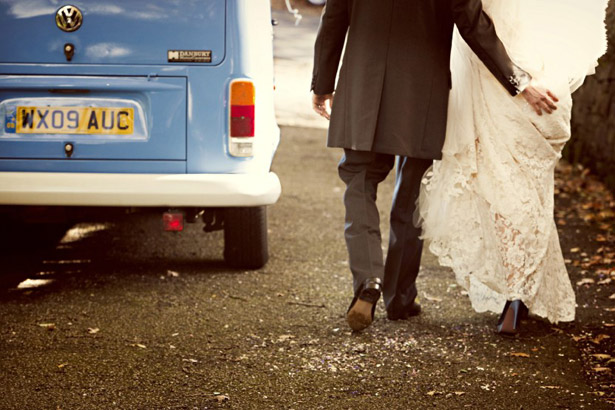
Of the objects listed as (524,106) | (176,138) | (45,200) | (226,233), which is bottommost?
(226,233)

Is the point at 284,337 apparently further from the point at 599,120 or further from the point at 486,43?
the point at 599,120

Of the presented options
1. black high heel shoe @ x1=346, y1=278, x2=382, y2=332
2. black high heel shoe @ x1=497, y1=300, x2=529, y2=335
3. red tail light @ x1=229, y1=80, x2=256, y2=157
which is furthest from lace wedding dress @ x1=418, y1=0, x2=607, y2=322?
red tail light @ x1=229, y1=80, x2=256, y2=157

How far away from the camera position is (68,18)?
456 cm

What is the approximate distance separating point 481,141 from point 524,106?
0.25m

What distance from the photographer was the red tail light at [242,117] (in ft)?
15.3

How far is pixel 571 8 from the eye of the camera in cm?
409

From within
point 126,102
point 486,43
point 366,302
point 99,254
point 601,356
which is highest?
point 486,43

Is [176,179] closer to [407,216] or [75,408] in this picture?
[407,216]

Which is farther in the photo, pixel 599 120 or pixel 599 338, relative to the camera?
pixel 599 120

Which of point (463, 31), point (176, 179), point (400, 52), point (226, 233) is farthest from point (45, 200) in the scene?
point (463, 31)

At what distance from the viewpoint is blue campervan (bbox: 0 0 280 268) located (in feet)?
15.0

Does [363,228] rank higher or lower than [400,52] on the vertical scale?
lower

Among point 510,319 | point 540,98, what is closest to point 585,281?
point 510,319

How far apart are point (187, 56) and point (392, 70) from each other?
1194 millimetres
